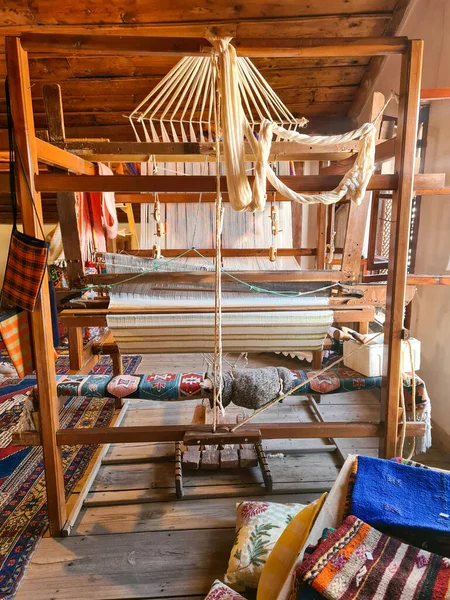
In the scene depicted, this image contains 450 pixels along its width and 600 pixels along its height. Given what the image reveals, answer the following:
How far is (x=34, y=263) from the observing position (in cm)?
126

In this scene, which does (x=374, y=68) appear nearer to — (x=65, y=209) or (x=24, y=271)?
(x=65, y=209)

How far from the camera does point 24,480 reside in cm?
187

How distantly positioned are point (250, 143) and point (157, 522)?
1.53 meters

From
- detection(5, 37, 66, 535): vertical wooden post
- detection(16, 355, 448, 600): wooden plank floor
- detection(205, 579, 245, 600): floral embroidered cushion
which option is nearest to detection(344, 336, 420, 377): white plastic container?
detection(16, 355, 448, 600): wooden plank floor

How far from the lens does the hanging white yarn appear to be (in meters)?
1.10

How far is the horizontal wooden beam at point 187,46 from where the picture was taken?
1182mm

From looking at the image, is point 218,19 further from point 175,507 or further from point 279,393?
point 175,507

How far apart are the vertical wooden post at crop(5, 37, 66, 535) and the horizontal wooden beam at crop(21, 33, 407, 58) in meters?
0.10

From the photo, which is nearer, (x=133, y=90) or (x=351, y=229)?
(x=351, y=229)

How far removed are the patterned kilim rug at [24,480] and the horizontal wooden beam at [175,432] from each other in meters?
0.40

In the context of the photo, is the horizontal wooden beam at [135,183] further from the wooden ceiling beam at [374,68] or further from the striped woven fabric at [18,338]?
the wooden ceiling beam at [374,68]

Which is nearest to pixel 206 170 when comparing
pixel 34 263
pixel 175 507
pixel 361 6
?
pixel 34 263

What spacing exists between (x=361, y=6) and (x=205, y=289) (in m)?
2.59

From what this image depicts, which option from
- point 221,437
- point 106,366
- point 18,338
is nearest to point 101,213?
point 18,338
